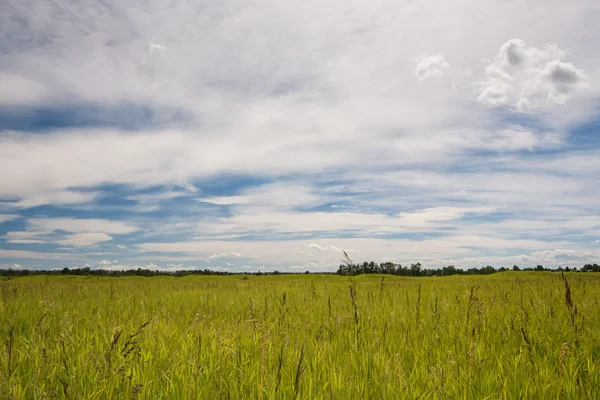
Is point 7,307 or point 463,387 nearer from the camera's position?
point 463,387

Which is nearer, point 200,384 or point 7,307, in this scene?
point 200,384

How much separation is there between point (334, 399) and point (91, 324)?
4816 mm

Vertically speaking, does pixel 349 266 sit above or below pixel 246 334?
above

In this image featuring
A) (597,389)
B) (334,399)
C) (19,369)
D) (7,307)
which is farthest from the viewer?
(7,307)

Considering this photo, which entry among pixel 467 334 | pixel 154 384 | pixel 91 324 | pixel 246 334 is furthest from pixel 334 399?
pixel 91 324

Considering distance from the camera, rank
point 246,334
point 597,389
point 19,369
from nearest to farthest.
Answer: point 597,389, point 19,369, point 246,334

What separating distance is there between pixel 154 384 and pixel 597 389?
3894 millimetres

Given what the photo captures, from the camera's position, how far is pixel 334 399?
2.54m

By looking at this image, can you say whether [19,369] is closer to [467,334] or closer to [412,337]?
[412,337]

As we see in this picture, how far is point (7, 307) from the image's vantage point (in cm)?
742

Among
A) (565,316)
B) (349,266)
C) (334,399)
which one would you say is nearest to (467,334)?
(349,266)

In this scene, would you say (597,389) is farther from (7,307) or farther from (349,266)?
(7,307)

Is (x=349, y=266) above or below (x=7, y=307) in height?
above

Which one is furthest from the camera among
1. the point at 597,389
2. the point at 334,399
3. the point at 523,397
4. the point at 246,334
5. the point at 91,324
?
the point at 91,324
